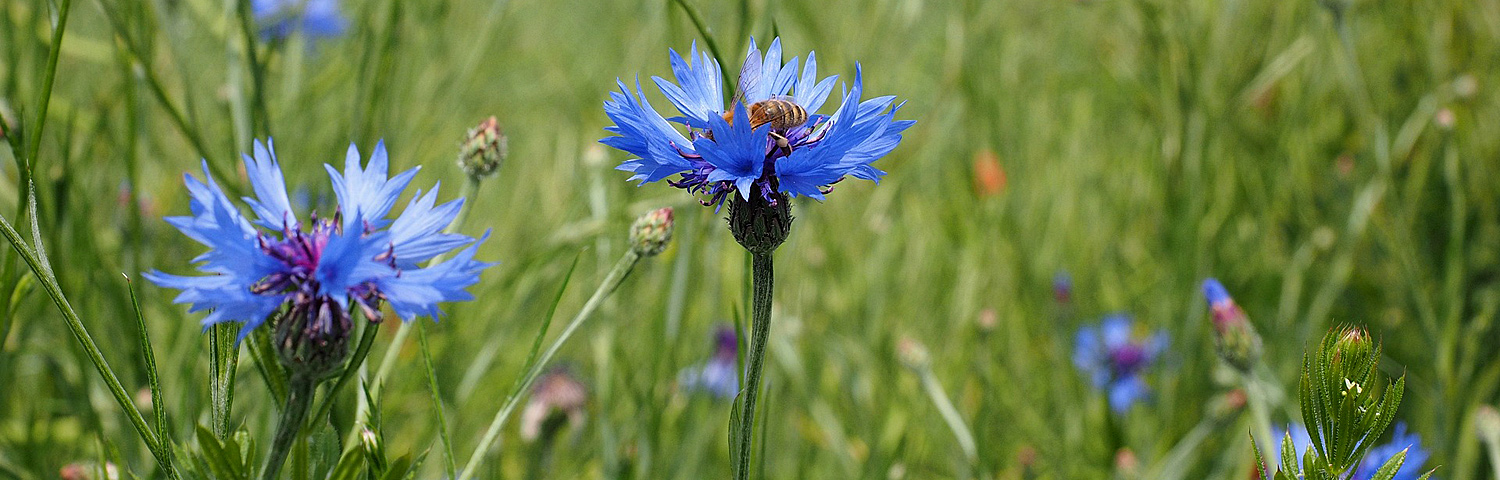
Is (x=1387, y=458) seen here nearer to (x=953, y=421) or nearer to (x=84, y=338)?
(x=953, y=421)

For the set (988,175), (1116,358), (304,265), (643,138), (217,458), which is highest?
(988,175)

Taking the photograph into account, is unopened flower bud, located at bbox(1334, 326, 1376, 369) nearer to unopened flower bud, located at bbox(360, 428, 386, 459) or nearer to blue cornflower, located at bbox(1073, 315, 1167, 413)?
unopened flower bud, located at bbox(360, 428, 386, 459)

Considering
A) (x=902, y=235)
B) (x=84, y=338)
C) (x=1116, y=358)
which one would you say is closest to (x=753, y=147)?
(x=84, y=338)

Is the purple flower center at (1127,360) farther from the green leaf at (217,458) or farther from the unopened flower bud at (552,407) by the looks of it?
the green leaf at (217,458)

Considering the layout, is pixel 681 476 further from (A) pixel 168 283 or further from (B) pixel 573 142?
(B) pixel 573 142

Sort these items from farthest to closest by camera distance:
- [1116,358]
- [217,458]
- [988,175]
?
[988,175], [1116,358], [217,458]
